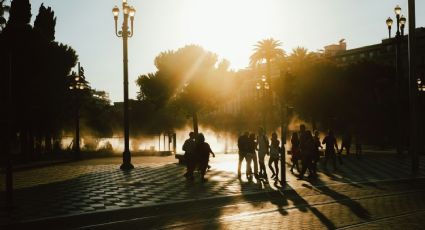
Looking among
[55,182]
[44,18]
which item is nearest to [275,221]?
[55,182]

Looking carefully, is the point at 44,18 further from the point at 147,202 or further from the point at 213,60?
the point at 147,202

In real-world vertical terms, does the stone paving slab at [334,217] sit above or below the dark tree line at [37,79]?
below

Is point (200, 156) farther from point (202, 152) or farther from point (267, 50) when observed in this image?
point (267, 50)

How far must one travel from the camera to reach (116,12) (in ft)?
78.7

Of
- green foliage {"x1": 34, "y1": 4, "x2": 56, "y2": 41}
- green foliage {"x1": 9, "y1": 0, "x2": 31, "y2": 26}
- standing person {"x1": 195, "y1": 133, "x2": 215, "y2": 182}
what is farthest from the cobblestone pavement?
green foliage {"x1": 34, "y1": 4, "x2": 56, "y2": 41}

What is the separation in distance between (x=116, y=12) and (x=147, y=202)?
1427cm

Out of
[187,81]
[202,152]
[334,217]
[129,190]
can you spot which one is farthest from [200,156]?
[187,81]

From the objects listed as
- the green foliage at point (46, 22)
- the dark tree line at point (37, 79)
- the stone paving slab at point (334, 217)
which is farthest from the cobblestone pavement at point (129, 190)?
the green foliage at point (46, 22)

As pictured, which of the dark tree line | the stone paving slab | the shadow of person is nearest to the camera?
the stone paving slab

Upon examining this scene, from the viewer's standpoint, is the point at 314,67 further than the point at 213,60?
Yes

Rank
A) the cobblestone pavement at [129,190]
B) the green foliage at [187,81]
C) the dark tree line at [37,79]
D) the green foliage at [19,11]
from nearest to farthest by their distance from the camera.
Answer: the cobblestone pavement at [129,190] → the green foliage at [19,11] → the dark tree line at [37,79] → the green foliage at [187,81]

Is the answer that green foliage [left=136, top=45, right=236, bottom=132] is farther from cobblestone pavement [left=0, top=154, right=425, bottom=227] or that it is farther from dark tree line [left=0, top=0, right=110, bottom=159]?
cobblestone pavement [left=0, top=154, right=425, bottom=227]

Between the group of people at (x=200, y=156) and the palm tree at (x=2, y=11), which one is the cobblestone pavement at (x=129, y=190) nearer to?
the group of people at (x=200, y=156)

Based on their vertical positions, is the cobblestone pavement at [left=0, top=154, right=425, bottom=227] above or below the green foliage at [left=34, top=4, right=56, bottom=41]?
below
